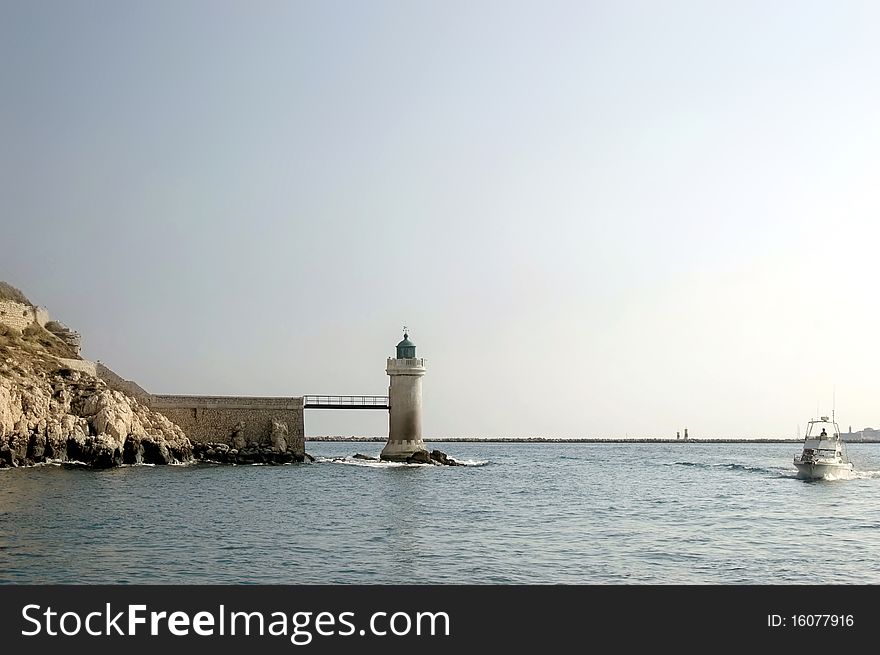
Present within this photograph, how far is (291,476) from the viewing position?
181ft

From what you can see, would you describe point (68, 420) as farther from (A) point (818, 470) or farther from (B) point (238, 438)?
(A) point (818, 470)

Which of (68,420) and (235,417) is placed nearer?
(68,420)

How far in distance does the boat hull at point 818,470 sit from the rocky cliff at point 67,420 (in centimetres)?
4055

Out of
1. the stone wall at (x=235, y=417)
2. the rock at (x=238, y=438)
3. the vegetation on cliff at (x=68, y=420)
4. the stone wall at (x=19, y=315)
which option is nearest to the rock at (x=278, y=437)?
the stone wall at (x=235, y=417)

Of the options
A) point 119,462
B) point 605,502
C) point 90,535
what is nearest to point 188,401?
point 119,462

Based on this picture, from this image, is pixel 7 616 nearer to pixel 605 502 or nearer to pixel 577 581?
pixel 577 581

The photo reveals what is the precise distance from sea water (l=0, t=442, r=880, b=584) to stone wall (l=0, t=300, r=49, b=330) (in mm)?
20874

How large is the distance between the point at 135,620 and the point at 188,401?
55.5 m

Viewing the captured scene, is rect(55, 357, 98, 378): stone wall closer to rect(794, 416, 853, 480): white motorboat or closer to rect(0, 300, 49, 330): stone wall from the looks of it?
rect(0, 300, 49, 330): stone wall

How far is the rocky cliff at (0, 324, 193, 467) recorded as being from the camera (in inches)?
2073

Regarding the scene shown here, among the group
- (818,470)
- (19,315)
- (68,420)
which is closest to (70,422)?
(68,420)

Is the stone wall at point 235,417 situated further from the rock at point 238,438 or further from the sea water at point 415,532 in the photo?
the sea water at point 415,532

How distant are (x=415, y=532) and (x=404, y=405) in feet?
126

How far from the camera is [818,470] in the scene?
5678 cm
